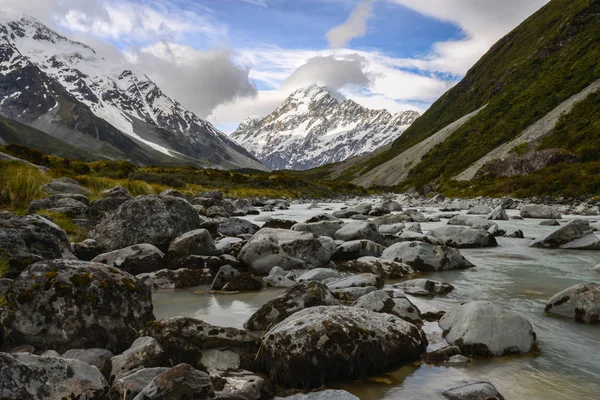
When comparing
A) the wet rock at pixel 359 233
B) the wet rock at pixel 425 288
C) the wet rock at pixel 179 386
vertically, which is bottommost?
the wet rock at pixel 425 288

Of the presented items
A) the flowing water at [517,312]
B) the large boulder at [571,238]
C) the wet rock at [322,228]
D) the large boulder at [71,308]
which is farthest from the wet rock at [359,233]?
the large boulder at [71,308]

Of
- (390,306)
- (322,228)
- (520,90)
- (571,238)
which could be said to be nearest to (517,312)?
(390,306)

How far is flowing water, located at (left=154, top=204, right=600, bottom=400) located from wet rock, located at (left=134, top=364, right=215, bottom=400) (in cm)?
155

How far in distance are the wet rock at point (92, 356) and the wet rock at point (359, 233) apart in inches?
405

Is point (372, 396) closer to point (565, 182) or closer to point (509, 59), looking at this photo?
point (565, 182)

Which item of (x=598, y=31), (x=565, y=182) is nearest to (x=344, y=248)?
(x=565, y=182)

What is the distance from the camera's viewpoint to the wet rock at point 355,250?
39.8ft

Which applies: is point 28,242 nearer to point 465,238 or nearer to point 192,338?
point 192,338

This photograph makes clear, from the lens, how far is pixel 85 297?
5.33 m

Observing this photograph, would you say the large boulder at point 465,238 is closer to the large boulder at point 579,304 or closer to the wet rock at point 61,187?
the large boulder at point 579,304

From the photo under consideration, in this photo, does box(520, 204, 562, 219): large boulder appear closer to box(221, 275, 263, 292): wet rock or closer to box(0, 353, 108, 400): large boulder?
box(221, 275, 263, 292): wet rock

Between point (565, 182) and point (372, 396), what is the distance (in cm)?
4320

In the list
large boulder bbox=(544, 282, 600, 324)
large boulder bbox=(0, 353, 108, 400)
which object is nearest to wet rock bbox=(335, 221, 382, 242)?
large boulder bbox=(544, 282, 600, 324)

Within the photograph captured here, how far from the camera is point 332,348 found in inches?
189
